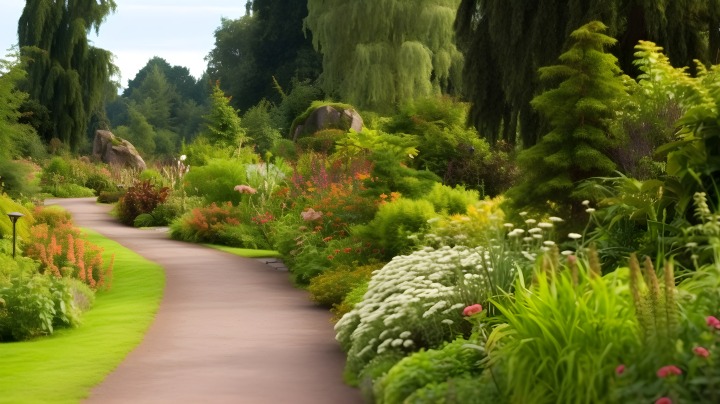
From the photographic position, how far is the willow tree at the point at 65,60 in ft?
105

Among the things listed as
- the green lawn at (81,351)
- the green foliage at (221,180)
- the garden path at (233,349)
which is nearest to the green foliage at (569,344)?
the garden path at (233,349)

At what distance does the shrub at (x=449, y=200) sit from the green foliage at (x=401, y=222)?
72cm

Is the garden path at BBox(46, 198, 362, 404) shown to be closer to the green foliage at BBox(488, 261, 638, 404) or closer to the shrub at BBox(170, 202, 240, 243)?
the green foliage at BBox(488, 261, 638, 404)

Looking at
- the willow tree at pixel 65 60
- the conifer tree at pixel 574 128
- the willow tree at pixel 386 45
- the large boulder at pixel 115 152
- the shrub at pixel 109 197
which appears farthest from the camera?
the large boulder at pixel 115 152

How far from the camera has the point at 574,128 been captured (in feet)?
23.9

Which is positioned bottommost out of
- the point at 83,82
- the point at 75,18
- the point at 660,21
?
the point at 660,21

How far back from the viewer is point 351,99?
2686 cm

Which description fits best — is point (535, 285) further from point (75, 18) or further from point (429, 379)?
point (75, 18)

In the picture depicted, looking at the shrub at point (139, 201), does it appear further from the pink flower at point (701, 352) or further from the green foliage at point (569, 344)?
the pink flower at point (701, 352)

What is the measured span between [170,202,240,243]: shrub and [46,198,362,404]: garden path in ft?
12.3

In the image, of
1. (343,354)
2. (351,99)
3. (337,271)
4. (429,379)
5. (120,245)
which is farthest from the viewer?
(351,99)

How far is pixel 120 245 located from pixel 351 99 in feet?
48.9

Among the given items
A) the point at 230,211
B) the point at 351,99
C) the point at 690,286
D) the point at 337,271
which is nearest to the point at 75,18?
the point at 351,99

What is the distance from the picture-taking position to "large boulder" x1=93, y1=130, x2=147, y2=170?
106 ft
